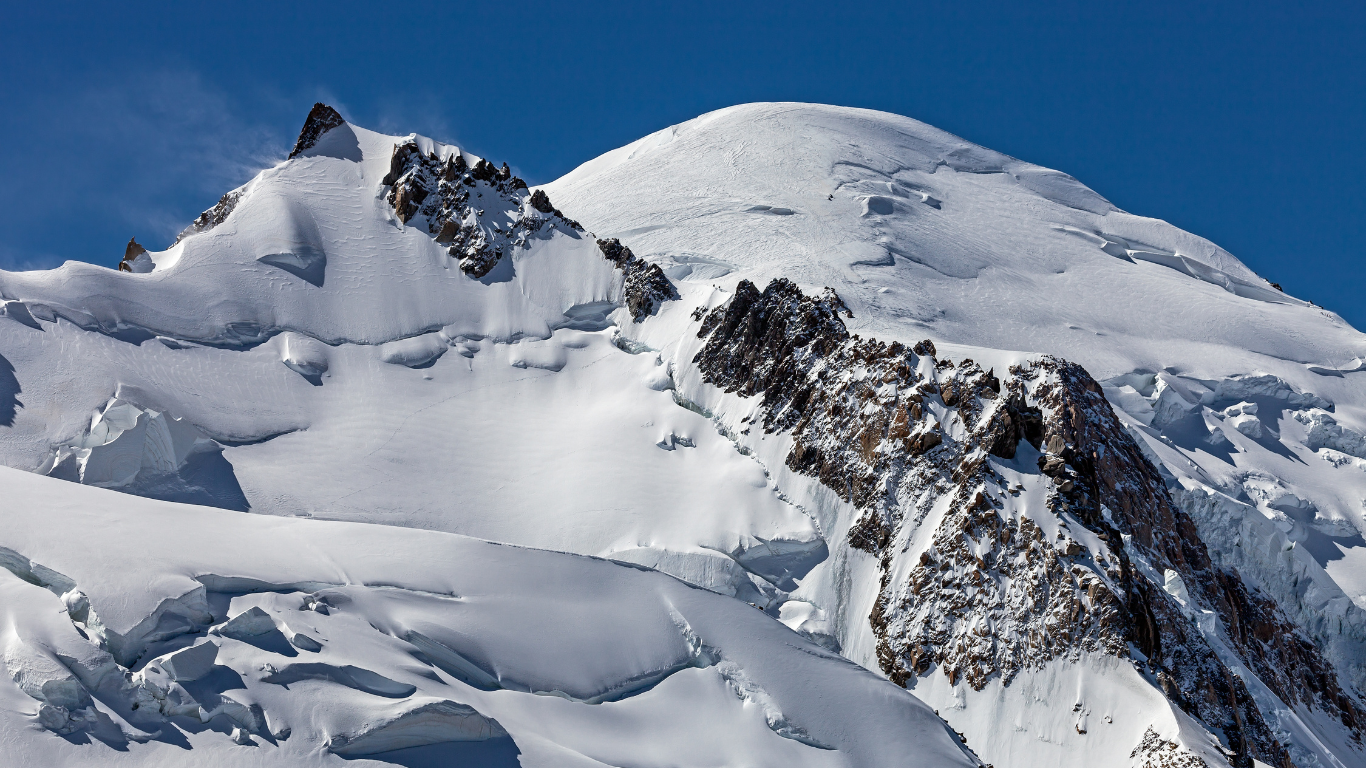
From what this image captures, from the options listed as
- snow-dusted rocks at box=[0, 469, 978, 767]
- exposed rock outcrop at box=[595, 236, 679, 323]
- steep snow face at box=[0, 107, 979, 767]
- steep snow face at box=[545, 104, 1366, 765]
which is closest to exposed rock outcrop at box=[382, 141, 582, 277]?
steep snow face at box=[0, 107, 979, 767]

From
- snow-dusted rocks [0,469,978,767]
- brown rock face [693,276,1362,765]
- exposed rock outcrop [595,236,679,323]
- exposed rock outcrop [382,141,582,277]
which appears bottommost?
snow-dusted rocks [0,469,978,767]

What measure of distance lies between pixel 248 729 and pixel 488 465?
2456 centimetres

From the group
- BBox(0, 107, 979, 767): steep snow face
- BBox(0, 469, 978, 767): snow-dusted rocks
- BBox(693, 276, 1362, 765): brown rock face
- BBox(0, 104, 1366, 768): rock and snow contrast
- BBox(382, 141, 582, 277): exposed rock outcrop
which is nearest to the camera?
BBox(0, 469, 978, 767): snow-dusted rocks

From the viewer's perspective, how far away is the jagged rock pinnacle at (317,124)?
70494 mm

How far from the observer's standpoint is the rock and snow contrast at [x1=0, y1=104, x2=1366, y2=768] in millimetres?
29391

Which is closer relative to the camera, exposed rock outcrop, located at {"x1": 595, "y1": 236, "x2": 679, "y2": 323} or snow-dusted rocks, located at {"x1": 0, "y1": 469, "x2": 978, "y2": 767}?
snow-dusted rocks, located at {"x1": 0, "y1": 469, "x2": 978, "y2": 767}

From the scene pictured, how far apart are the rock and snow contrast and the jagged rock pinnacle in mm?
343

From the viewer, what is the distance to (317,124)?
235 ft

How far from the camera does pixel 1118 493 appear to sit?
4888 centimetres

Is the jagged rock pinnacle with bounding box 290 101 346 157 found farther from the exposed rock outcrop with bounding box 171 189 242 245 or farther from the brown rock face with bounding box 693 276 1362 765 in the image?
the brown rock face with bounding box 693 276 1362 765

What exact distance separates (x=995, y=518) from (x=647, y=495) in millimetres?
14201

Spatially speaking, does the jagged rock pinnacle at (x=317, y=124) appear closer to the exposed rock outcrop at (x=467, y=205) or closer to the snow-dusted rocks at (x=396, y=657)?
the exposed rock outcrop at (x=467, y=205)

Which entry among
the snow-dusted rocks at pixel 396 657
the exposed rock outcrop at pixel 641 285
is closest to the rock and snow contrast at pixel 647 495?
the snow-dusted rocks at pixel 396 657

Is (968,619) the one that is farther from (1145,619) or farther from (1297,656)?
(1297,656)
